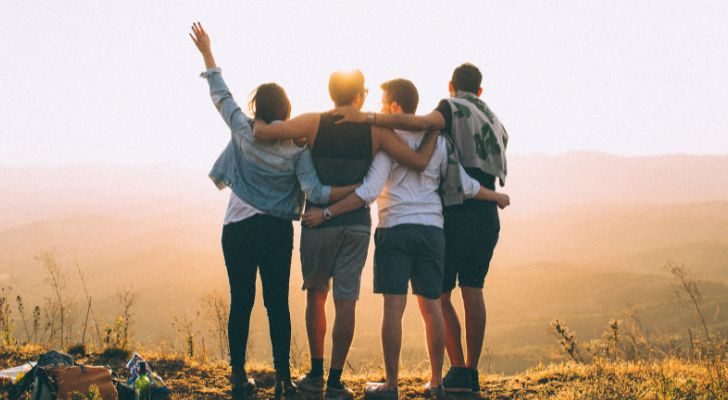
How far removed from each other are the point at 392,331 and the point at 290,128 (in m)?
1.50

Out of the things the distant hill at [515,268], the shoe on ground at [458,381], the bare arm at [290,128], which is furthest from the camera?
the distant hill at [515,268]

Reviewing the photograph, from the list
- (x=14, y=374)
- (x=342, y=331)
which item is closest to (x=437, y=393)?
(x=342, y=331)

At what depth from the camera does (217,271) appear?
80.6 m

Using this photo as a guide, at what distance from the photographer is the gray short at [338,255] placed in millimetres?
4066

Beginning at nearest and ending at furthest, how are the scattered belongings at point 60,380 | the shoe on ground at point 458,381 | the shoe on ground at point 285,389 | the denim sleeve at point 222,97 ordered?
1. the scattered belongings at point 60,380
2. the denim sleeve at point 222,97
3. the shoe on ground at point 285,389
4. the shoe on ground at point 458,381

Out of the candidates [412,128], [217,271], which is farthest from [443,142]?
[217,271]

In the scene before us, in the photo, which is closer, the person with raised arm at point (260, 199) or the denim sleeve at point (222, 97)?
the person with raised arm at point (260, 199)

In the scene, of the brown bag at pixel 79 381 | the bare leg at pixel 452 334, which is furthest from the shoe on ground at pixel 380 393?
the brown bag at pixel 79 381

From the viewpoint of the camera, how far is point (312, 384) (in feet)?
14.2

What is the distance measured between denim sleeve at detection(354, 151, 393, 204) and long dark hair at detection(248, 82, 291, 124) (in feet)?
2.24

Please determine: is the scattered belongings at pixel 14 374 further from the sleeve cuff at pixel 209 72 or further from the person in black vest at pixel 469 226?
the person in black vest at pixel 469 226

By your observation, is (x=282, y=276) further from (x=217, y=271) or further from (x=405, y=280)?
(x=217, y=271)

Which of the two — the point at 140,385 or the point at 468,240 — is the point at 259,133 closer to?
the point at 468,240

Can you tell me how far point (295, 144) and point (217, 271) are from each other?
79459 millimetres
